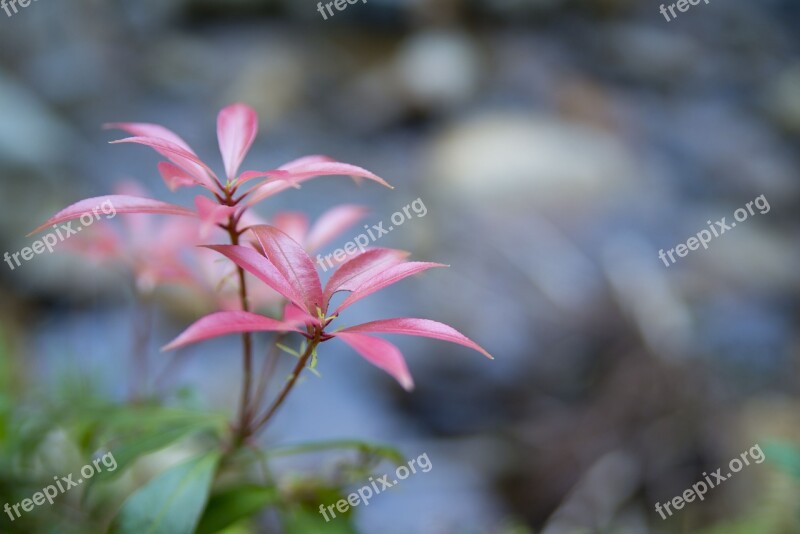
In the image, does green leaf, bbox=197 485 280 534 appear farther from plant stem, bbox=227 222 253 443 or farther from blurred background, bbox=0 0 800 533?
blurred background, bbox=0 0 800 533

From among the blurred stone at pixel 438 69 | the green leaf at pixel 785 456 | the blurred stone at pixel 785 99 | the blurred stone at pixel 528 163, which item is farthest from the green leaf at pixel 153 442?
the blurred stone at pixel 785 99

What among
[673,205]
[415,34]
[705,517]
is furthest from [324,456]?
[415,34]

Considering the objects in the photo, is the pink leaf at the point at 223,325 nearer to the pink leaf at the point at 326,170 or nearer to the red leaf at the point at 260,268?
the red leaf at the point at 260,268

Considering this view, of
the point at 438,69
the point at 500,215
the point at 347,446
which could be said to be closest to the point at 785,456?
the point at 347,446

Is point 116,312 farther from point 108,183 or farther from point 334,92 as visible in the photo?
point 334,92

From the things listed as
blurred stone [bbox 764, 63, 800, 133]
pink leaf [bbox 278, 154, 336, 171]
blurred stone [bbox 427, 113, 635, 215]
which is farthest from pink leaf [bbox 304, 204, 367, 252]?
blurred stone [bbox 764, 63, 800, 133]

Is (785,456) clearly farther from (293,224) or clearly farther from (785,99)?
(785,99)

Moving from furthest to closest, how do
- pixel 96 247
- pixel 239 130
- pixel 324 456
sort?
pixel 324 456 → pixel 96 247 → pixel 239 130
